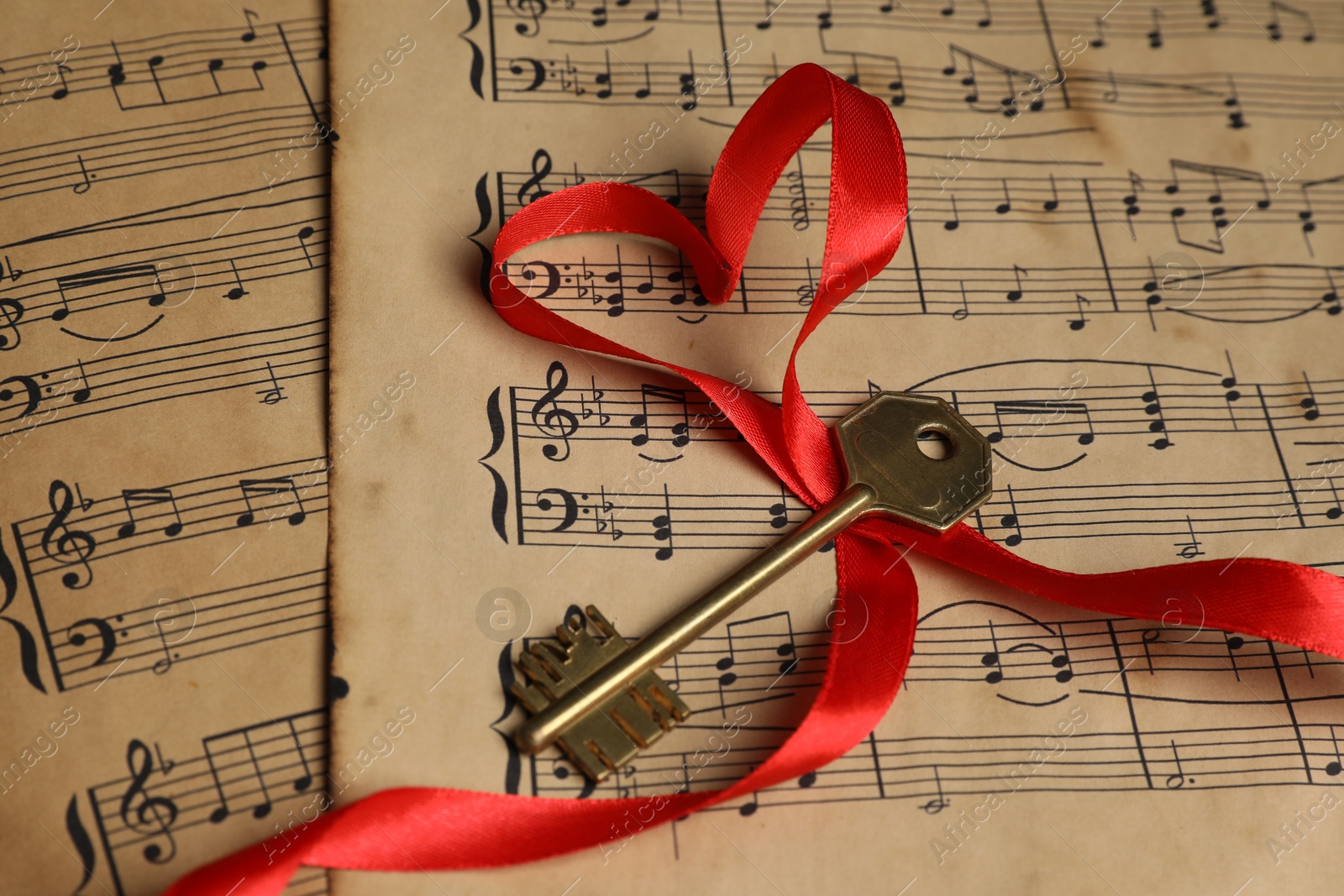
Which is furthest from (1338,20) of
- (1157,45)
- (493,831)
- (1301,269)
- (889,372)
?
(493,831)

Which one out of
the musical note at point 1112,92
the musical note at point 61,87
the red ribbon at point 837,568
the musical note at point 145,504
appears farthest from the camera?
the musical note at point 1112,92

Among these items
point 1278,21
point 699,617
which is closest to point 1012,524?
point 699,617

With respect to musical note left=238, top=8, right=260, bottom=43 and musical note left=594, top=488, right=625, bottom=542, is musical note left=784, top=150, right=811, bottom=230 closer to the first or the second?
musical note left=594, top=488, right=625, bottom=542

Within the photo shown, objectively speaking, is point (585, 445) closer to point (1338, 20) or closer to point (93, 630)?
point (93, 630)

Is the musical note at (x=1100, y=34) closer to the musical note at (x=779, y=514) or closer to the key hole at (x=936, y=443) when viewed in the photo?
the key hole at (x=936, y=443)

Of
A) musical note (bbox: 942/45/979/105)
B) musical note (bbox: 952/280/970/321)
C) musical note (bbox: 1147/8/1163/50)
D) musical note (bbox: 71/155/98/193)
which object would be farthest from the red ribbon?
musical note (bbox: 1147/8/1163/50)

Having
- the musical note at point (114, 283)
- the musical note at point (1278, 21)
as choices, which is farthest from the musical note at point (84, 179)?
the musical note at point (1278, 21)
